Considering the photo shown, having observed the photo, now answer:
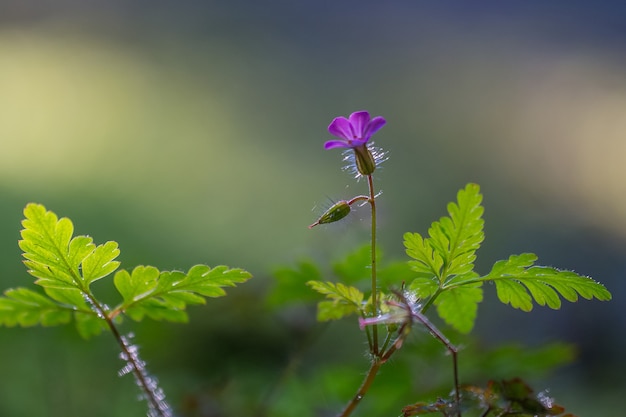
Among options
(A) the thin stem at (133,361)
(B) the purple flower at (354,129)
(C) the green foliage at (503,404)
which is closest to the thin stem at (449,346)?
(C) the green foliage at (503,404)

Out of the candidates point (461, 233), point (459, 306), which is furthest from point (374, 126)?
point (459, 306)

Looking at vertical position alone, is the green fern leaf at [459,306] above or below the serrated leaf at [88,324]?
below

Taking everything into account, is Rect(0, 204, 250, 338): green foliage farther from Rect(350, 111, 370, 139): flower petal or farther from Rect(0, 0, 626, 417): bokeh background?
Rect(0, 0, 626, 417): bokeh background

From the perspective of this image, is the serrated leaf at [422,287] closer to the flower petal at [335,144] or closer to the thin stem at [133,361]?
the flower petal at [335,144]

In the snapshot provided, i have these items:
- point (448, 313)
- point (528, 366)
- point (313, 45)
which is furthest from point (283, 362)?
point (313, 45)

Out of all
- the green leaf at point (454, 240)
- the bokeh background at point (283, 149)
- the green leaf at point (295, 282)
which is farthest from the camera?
the bokeh background at point (283, 149)

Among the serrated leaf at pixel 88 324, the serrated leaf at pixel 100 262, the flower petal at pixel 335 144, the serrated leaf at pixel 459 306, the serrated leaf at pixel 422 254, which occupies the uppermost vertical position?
the flower petal at pixel 335 144

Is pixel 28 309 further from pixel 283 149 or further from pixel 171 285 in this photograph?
pixel 283 149
